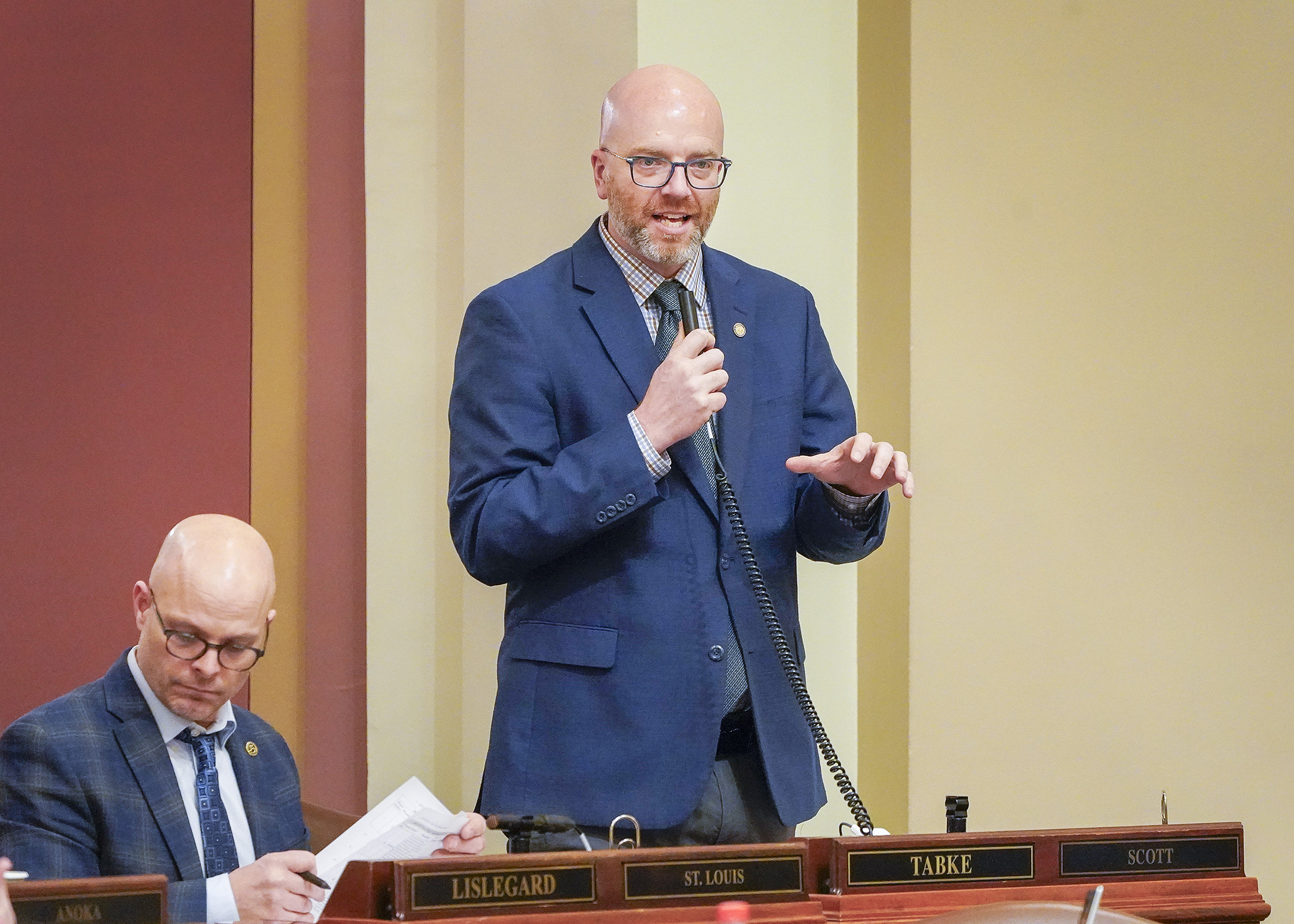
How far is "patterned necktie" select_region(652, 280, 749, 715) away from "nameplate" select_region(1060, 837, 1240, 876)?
54 cm

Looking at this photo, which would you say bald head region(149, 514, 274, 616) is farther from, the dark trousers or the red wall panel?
the red wall panel

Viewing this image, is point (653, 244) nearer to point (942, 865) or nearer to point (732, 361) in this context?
point (732, 361)

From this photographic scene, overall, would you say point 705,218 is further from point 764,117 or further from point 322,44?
point 322,44

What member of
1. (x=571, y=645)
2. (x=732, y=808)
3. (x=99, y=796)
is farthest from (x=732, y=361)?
(x=99, y=796)

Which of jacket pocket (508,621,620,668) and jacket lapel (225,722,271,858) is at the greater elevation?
jacket pocket (508,621,620,668)

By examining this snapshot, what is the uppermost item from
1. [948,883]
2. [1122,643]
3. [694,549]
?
[694,549]

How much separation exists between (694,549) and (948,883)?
24.7 inches

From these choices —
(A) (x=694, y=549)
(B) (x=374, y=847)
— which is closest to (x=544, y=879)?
(B) (x=374, y=847)

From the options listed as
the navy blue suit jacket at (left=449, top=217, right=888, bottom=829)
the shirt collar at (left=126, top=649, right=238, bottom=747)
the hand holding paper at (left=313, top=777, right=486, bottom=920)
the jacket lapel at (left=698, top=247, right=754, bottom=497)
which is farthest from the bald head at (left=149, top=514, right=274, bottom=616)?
the jacket lapel at (left=698, top=247, right=754, bottom=497)

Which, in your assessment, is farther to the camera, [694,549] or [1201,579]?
[1201,579]

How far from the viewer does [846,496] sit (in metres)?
1.98

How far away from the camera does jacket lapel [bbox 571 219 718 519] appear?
2008 millimetres

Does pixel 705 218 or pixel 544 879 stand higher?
pixel 705 218

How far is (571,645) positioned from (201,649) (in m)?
0.48
